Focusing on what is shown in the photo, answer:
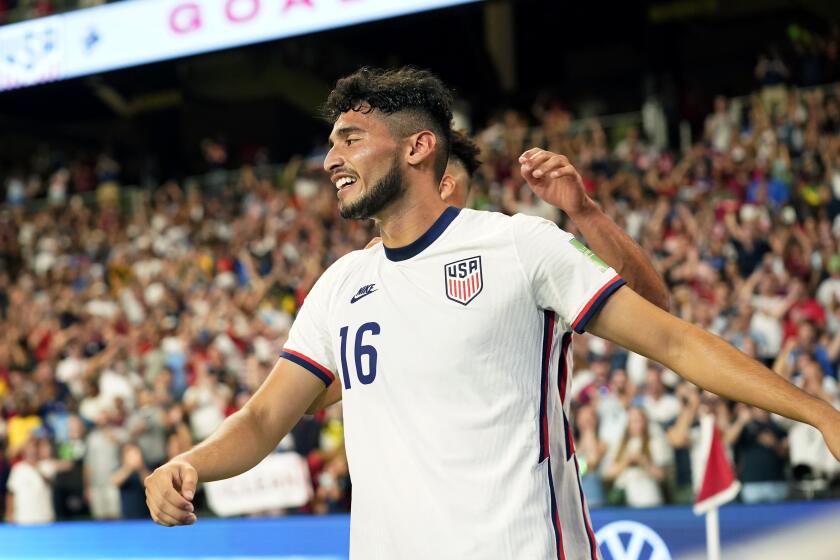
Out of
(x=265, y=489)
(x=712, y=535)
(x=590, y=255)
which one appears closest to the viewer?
(x=590, y=255)

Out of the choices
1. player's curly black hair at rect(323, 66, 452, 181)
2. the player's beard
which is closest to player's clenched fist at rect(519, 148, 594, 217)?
player's curly black hair at rect(323, 66, 452, 181)

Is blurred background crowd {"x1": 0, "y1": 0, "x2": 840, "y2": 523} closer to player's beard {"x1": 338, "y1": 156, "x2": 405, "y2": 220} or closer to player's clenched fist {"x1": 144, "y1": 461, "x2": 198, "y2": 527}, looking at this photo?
player's beard {"x1": 338, "y1": 156, "x2": 405, "y2": 220}

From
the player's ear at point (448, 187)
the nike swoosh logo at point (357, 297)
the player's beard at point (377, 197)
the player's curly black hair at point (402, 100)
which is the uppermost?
the player's curly black hair at point (402, 100)

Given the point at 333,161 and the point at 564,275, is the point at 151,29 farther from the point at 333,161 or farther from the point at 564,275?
the point at 564,275

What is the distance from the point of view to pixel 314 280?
13766mm

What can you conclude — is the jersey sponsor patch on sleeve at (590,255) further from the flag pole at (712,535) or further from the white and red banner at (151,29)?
the white and red banner at (151,29)

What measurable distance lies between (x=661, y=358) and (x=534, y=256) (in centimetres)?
39

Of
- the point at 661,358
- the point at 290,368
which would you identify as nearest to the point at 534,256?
the point at 661,358

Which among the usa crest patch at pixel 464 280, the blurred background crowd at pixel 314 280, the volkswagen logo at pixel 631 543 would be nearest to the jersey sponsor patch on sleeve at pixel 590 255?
the usa crest patch at pixel 464 280

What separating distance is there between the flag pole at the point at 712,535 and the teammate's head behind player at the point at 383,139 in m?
3.61

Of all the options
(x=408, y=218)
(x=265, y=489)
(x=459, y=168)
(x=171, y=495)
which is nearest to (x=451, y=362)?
(x=408, y=218)

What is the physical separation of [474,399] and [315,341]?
1.98ft

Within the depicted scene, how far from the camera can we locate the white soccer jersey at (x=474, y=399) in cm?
269

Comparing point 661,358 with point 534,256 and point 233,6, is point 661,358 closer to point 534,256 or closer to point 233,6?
point 534,256
